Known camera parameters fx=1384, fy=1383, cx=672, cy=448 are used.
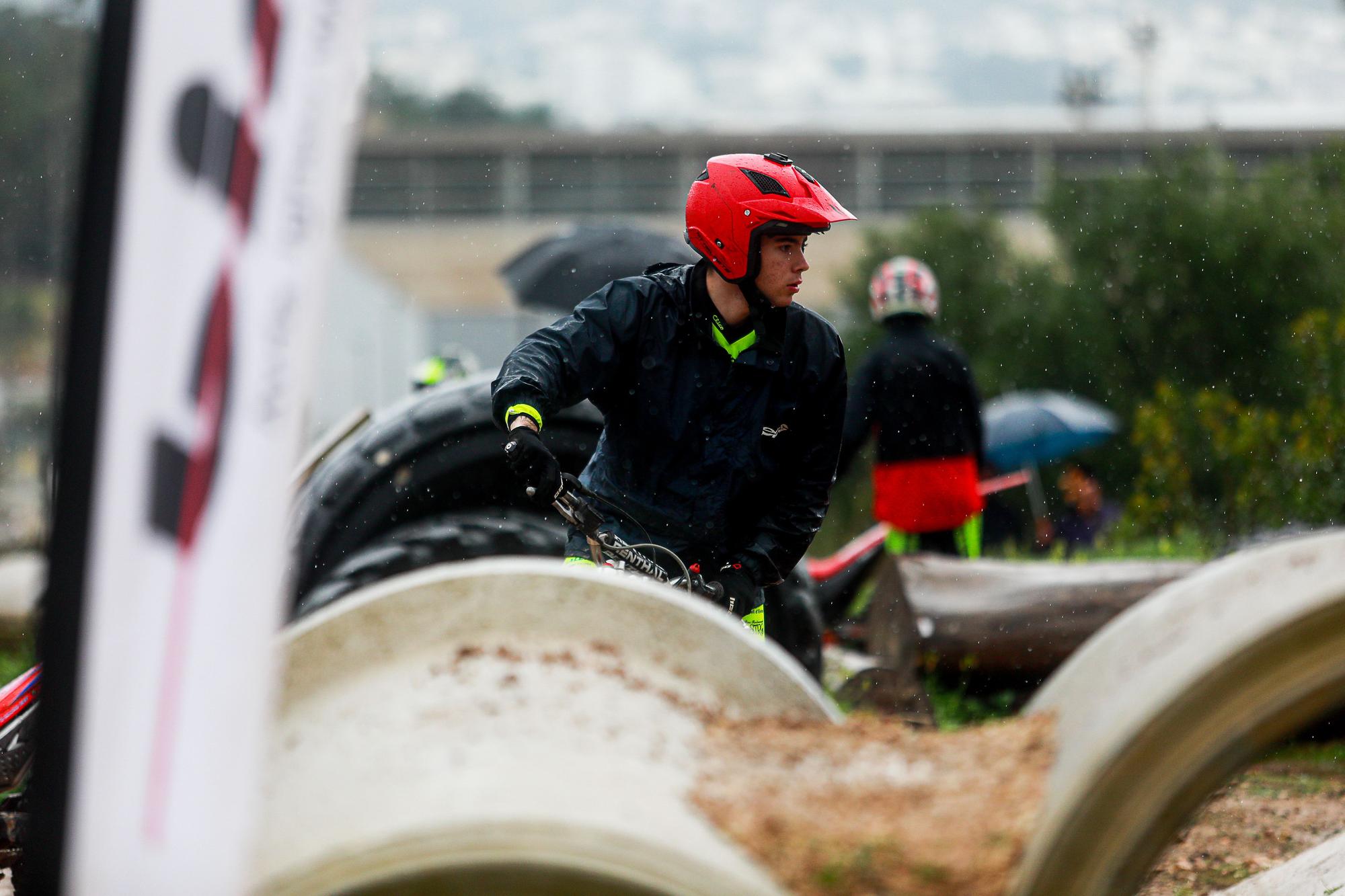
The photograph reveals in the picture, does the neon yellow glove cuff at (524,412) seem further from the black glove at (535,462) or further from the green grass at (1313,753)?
the green grass at (1313,753)

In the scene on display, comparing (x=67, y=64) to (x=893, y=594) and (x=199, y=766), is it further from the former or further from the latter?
(x=893, y=594)

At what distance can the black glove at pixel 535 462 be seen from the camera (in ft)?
12.1

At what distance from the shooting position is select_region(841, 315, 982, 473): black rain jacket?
739 centimetres

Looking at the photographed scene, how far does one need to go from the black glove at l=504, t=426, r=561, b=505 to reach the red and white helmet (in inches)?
160

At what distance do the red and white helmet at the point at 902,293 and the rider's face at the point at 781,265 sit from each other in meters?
3.50

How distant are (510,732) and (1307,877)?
265cm

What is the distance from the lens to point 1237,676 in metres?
2.16

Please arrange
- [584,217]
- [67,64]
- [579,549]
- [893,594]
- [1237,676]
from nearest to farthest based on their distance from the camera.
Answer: [1237,676] < [67,64] < [579,549] < [893,594] < [584,217]

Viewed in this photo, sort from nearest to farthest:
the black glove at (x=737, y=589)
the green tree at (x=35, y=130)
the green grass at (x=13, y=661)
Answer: the green tree at (x=35, y=130) < the black glove at (x=737, y=589) < the green grass at (x=13, y=661)

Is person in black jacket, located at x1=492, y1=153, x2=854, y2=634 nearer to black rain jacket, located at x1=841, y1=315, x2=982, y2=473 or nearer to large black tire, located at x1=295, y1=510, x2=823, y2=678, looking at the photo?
large black tire, located at x1=295, y1=510, x2=823, y2=678

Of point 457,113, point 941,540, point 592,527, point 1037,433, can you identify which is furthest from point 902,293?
point 457,113

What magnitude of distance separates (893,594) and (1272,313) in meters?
21.3

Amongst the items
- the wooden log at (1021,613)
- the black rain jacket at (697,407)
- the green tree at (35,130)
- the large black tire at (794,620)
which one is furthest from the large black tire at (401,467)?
the wooden log at (1021,613)

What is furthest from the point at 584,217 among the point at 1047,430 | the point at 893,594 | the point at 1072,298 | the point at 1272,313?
the point at 893,594
